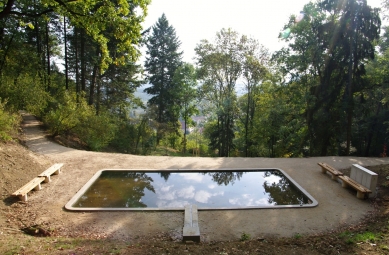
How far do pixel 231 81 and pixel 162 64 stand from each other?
9.96 metres

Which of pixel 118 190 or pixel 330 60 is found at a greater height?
pixel 330 60

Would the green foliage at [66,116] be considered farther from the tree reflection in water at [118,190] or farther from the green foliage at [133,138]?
the tree reflection in water at [118,190]

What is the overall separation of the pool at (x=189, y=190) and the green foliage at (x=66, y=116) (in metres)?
4.99

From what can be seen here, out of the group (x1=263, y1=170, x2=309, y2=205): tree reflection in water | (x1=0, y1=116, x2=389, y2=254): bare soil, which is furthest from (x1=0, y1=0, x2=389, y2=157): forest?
(x1=263, y1=170, x2=309, y2=205): tree reflection in water

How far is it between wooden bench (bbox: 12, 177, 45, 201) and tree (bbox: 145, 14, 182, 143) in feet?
67.3

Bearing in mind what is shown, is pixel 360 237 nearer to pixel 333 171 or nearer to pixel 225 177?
pixel 333 171

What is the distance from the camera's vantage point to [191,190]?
328 inches

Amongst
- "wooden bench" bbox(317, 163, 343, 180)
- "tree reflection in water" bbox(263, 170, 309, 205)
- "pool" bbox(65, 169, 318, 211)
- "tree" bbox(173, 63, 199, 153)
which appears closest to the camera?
"pool" bbox(65, 169, 318, 211)

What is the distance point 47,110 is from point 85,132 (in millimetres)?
3069

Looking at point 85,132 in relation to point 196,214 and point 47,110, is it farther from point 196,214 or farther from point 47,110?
point 196,214

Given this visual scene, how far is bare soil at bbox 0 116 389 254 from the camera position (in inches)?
173

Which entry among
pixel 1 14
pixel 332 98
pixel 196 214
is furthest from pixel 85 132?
pixel 332 98

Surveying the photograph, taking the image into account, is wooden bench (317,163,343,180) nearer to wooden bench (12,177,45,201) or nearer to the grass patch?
the grass patch

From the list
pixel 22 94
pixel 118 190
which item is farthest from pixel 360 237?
pixel 22 94
